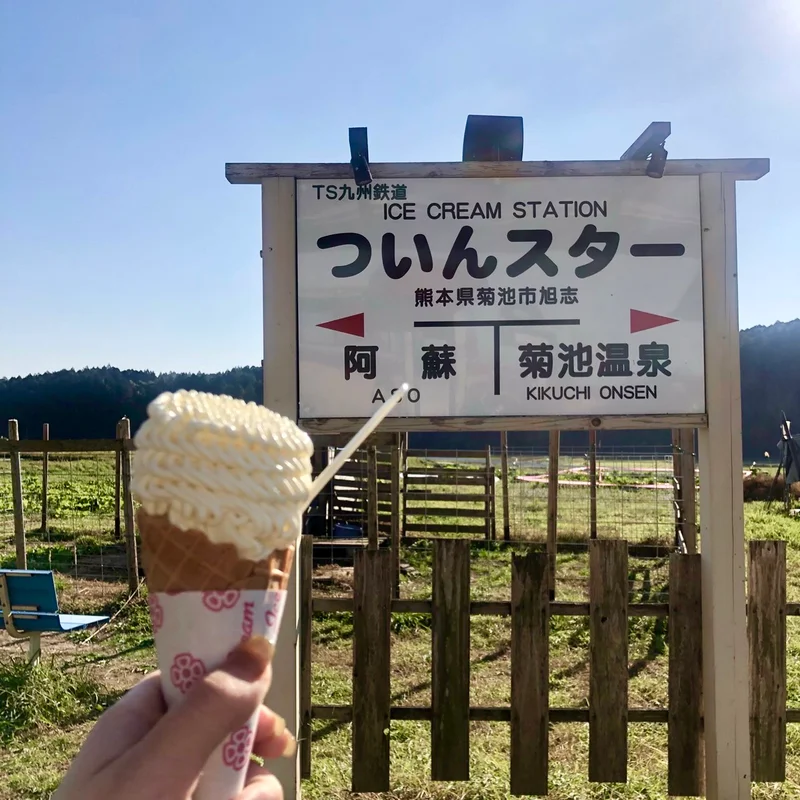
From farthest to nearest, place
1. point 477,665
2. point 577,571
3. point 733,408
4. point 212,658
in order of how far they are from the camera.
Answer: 1. point 577,571
2. point 477,665
3. point 733,408
4. point 212,658

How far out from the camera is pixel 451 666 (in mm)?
3543

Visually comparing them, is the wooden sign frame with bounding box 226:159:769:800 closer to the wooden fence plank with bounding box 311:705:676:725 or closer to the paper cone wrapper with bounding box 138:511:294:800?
the wooden fence plank with bounding box 311:705:676:725

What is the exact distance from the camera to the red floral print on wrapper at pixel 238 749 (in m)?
1.33

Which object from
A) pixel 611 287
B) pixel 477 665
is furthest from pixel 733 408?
pixel 477 665

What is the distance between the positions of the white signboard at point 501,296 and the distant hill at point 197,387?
54.0ft

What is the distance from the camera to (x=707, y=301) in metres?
3.30

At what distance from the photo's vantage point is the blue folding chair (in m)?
5.56

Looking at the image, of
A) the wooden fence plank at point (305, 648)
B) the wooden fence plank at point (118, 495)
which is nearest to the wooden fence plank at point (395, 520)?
the wooden fence plank at point (118, 495)

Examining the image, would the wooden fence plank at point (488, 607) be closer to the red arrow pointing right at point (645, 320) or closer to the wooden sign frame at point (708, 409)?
the wooden sign frame at point (708, 409)

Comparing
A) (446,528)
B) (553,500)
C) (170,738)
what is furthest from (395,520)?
(170,738)

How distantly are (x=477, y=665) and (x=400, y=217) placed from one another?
4.45 meters

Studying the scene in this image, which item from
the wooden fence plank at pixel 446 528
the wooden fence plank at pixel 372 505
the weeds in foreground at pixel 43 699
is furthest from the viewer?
the wooden fence plank at pixel 446 528

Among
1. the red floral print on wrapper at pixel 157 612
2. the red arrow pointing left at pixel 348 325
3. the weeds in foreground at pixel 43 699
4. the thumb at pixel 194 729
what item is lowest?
the weeds in foreground at pixel 43 699

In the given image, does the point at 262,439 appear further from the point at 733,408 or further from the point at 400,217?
the point at 733,408
